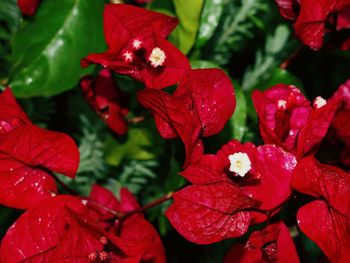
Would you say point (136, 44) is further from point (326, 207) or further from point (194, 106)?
point (326, 207)

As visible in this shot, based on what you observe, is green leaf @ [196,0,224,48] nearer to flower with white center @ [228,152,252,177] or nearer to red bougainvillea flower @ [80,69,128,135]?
red bougainvillea flower @ [80,69,128,135]

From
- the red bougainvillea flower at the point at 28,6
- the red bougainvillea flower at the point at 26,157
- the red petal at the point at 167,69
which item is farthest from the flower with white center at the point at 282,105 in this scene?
the red bougainvillea flower at the point at 28,6

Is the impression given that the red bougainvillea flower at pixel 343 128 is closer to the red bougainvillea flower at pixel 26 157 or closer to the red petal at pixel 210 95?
the red petal at pixel 210 95

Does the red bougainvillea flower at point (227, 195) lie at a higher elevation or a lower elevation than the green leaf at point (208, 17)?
lower

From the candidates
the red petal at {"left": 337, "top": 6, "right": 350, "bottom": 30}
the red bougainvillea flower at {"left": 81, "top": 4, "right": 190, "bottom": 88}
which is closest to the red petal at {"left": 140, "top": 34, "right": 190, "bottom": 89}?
the red bougainvillea flower at {"left": 81, "top": 4, "right": 190, "bottom": 88}

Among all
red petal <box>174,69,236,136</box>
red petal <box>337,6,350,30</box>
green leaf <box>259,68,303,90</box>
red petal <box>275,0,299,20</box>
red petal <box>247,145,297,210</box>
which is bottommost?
green leaf <box>259,68,303,90</box>

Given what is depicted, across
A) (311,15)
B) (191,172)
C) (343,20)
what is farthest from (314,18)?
(191,172)
